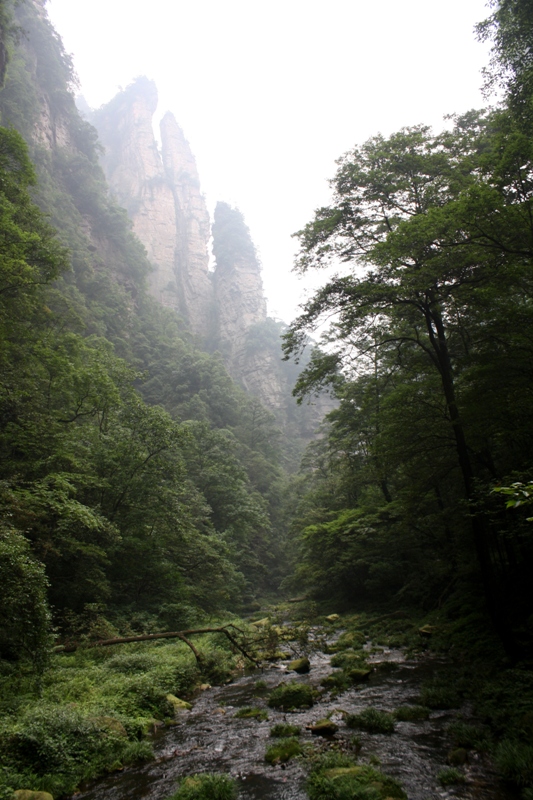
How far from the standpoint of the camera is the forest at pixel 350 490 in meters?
6.09

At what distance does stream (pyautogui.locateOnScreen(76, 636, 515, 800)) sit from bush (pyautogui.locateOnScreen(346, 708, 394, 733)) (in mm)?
126

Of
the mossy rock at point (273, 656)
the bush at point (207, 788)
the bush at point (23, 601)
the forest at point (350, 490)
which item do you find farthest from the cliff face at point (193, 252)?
the bush at point (207, 788)

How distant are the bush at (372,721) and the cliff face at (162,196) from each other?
248ft

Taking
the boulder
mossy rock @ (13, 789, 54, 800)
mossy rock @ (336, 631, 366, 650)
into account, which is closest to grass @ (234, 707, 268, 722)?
the boulder

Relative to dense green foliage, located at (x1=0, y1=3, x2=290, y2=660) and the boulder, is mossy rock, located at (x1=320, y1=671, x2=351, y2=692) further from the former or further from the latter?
dense green foliage, located at (x1=0, y1=3, x2=290, y2=660)

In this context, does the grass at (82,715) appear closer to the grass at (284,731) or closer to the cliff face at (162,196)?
the grass at (284,731)

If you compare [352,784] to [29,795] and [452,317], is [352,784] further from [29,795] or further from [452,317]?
[452,317]

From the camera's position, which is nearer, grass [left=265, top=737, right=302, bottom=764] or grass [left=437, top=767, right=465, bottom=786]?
grass [left=437, top=767, right=465, bottom=786]

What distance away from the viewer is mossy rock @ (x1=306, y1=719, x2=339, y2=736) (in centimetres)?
609

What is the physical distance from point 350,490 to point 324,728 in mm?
16232

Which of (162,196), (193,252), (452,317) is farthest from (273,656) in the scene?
(162,196)

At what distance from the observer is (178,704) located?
8.32 metres

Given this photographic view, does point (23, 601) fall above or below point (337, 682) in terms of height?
above

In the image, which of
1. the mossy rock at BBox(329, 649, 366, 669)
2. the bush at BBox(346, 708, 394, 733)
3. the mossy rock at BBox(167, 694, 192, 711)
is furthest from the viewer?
the mossy rock at BBox(329, 649, 366, 669)
